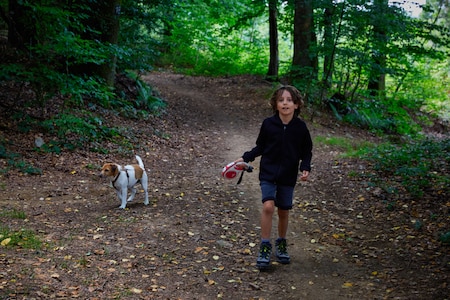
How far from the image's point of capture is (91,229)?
5641 mm

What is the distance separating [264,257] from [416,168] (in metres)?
4.35

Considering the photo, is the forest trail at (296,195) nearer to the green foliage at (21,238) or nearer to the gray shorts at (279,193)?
the gray shorts at (279,193)

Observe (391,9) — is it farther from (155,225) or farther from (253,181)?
(155,225)

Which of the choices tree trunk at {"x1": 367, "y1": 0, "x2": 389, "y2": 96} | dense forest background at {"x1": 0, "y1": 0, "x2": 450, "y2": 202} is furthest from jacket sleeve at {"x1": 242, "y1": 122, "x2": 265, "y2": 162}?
tree trunk at {"x1": 367, "y1": 0, "x2": 389, "y2": 96}

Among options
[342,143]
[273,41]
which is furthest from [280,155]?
[273,41]

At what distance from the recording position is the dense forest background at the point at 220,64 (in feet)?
28.9

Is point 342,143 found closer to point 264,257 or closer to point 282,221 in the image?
point 282,221

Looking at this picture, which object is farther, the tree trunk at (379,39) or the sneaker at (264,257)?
the tree trunk at (379,39)

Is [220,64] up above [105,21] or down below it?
below

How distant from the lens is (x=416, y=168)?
784 centimetres

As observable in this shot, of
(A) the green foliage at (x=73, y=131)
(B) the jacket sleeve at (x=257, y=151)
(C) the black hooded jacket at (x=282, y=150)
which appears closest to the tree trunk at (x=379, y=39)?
(A) the green foliage at (x=73, y=131)

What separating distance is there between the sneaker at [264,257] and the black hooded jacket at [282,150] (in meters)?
0.74

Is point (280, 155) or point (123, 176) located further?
point (123, 176)

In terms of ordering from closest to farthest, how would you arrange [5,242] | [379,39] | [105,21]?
[5,242] < [105,21] < [379,39]
